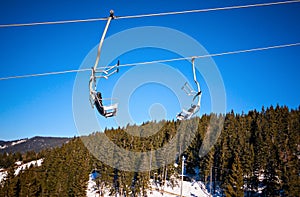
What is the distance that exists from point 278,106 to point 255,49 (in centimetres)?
7892

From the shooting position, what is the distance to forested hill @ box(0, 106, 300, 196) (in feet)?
147

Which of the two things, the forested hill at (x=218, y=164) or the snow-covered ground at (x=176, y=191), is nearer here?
the forested hill at (x=218, y=164)

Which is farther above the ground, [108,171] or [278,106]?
[278,106]

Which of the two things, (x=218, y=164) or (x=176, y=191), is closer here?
(x=218, y=164)

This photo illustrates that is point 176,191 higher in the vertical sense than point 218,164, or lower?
lower

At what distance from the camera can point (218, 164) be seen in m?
61.5

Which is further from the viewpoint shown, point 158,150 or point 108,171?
point 158,150

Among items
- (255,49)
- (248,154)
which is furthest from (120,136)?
(255,49)

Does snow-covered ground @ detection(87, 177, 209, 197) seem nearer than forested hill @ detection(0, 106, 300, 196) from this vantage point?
No

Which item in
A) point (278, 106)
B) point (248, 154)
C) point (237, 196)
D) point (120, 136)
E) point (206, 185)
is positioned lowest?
point (237, 196)

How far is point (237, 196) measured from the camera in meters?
42.3

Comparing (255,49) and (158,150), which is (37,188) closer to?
(158,150)

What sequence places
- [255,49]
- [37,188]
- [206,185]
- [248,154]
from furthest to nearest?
[206,185], [37,188], [248,154], [255,49]

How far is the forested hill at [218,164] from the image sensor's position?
147 ft
